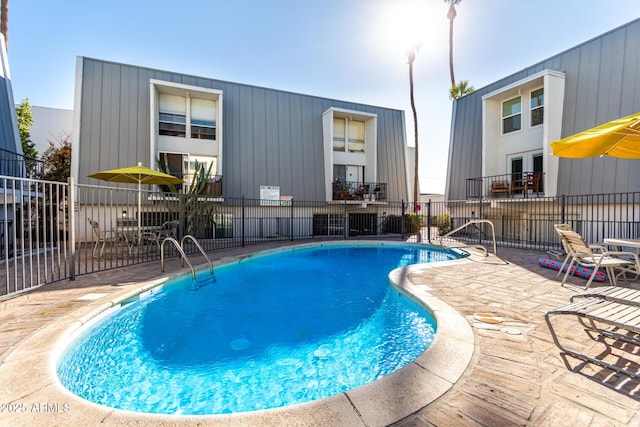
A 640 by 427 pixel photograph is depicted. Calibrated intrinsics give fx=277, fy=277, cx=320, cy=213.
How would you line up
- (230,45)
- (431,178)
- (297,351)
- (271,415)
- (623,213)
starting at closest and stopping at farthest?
(271,415) → (297,351) → (623,213) → (230,45) → (431,178)

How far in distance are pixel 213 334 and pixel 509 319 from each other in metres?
3.90

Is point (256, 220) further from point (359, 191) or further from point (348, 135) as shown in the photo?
point (348, 135)

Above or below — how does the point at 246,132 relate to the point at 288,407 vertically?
above

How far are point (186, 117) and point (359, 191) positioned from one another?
932 cm

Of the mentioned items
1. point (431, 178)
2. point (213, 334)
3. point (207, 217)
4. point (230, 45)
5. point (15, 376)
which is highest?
point (230, 45)

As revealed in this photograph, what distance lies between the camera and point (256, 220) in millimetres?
13617

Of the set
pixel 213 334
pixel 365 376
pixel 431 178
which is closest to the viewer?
pixel 365 376

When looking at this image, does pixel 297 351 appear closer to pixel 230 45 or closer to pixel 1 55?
pixel 230 45

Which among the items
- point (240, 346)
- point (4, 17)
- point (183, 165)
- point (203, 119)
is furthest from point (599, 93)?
point (4, 17)

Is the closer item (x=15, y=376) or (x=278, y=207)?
(x=15, y=376)

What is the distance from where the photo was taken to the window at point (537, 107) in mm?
11560

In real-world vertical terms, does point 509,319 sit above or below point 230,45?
below

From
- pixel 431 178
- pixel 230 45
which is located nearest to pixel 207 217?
pixel 230 45

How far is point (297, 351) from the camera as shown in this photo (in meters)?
3.41
